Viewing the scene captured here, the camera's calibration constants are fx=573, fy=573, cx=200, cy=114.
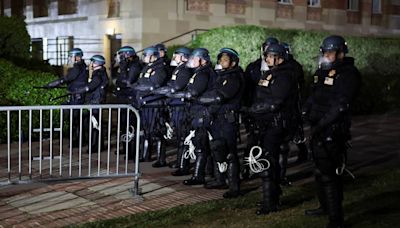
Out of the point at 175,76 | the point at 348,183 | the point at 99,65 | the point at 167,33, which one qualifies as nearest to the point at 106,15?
the point at 167,33

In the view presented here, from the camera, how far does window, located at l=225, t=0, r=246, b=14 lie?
78.7 feet

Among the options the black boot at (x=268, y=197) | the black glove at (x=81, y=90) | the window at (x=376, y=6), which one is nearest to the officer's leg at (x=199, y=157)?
the black boot at (x=268, y=197)

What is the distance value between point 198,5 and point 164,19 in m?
1.84

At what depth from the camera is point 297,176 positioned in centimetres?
874

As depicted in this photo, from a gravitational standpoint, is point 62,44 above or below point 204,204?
above

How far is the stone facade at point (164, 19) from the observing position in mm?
21625

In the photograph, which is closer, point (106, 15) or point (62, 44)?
point (106, 15)

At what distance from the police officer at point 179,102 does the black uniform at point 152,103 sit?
202mm

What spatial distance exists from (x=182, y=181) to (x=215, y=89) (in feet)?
5.56

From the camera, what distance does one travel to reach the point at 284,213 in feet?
21.4

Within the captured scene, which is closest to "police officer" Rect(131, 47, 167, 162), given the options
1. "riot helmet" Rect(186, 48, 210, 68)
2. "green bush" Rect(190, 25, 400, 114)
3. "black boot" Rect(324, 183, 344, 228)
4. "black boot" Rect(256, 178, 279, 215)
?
"riot helmet" Rect(186, 48, 210, 68)

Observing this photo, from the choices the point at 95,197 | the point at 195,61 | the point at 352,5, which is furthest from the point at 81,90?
the point at 352,5

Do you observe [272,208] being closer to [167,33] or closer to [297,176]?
[297,176]

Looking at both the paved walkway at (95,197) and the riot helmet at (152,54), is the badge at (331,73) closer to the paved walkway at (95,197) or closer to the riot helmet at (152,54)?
the paved walkway at (95,197)
